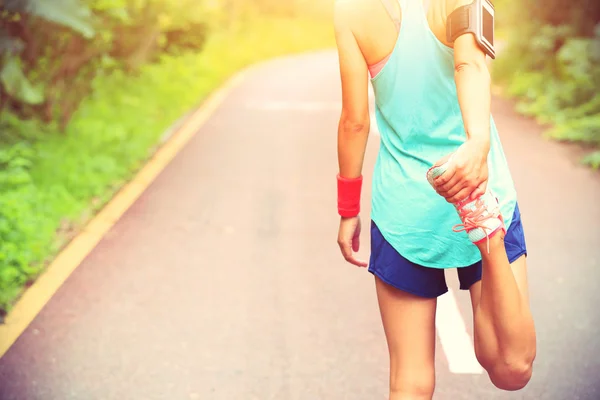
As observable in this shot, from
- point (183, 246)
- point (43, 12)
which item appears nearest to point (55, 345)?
point (183, 246)

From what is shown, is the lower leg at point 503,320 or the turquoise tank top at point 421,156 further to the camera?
the turquoise tank top at point 421,156

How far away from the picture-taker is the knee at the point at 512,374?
7.27 ft

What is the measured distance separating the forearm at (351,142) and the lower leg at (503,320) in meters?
0.56

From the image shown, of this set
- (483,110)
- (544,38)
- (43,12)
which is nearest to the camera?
(483,110)

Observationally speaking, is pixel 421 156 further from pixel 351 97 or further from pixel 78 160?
pixel 78 160

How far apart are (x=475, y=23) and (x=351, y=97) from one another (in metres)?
0.46

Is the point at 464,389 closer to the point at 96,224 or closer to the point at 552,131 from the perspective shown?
the point at 96,224

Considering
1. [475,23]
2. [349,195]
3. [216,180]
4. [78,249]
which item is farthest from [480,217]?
[216,180]

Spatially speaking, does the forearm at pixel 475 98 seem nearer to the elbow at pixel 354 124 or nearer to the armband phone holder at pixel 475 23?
the armband phone holder at pixel 475 23

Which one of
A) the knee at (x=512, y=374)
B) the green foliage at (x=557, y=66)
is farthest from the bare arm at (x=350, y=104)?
the green foliage at (x=557, y=66)

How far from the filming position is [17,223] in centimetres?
551

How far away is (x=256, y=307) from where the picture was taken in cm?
494

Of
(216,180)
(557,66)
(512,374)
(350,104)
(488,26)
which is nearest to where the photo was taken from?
(488,26)

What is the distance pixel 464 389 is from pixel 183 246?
289cm
